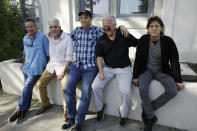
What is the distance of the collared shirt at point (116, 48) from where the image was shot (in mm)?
2477

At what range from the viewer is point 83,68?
8.71ft

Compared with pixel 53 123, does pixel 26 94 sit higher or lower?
higher

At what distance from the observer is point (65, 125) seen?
2.49 metres

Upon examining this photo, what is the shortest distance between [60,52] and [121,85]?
3.75 ft

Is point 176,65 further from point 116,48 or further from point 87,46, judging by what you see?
point 87,46

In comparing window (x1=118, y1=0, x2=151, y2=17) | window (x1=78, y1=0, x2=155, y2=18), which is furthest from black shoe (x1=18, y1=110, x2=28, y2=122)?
window (x1=118, y1=0, x2=151, y2=17)

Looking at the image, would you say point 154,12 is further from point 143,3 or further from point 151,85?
point 151,85

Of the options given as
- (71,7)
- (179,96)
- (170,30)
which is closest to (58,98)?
(179,96)

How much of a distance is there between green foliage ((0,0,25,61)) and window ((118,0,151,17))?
8.74 feet

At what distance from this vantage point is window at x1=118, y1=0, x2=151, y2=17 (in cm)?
399

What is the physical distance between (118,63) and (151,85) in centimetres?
58

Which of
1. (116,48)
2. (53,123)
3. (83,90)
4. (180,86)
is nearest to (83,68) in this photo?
(83,90)

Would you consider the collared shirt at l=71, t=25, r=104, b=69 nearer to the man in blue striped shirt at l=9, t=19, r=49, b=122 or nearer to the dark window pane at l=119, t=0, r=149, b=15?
the man in blue striped shirt at l=9, t=19, r=49, b=122

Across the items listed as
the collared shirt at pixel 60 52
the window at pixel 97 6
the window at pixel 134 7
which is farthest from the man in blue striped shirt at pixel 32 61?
the window at pixel 134 7
